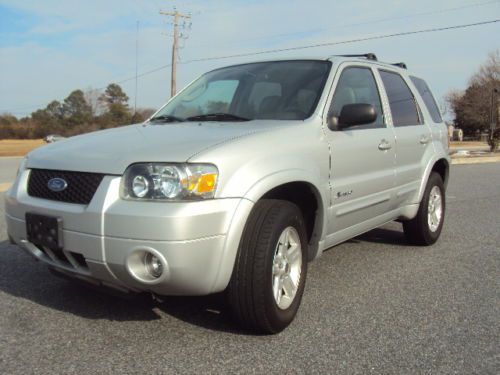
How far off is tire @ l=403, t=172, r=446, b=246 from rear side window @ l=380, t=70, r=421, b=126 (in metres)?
0.73

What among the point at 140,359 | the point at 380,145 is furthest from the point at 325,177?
the point at 140,359

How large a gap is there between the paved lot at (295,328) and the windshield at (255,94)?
1396mm

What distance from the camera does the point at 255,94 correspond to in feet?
13.5

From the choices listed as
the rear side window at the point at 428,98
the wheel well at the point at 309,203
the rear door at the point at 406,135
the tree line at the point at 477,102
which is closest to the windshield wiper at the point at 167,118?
the wheel well at the point at 309,203

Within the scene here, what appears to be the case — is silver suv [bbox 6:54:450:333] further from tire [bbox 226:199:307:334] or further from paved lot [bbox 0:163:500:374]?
paved lot [bbox 0:163:500:374]

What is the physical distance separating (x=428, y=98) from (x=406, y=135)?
125cm

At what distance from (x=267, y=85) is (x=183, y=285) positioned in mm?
2023

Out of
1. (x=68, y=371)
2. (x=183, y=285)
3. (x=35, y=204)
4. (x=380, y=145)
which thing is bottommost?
(x=68, y=371)

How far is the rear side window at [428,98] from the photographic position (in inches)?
221

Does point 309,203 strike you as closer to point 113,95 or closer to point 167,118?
point 167,118

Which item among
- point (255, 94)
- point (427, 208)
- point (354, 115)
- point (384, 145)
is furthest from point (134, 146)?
point (427, 208)

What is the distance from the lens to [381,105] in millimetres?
4586

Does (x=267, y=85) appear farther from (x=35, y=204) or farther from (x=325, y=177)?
(x=35, y=204)

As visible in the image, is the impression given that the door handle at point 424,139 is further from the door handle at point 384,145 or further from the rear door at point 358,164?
the door handle at point 384,145
